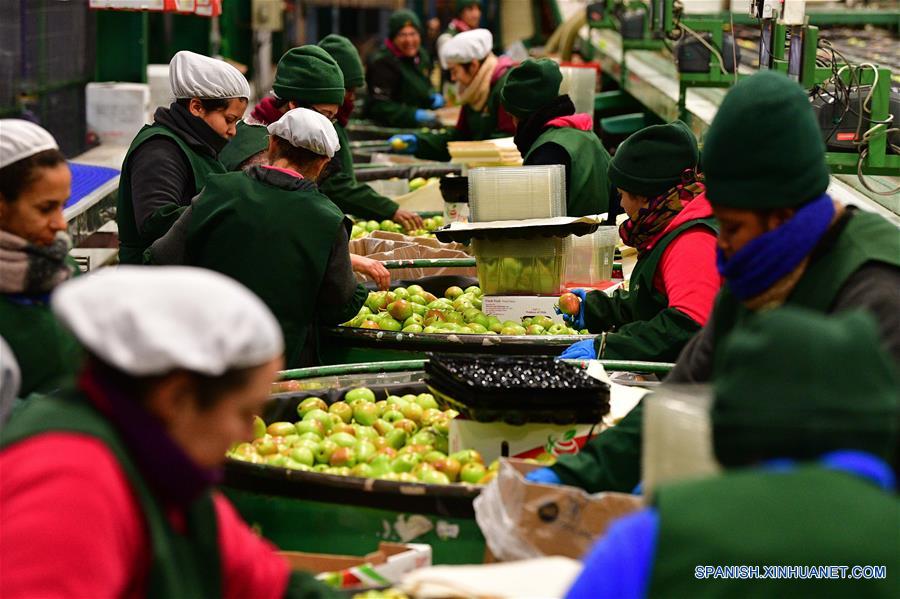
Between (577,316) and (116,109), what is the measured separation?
717 cm

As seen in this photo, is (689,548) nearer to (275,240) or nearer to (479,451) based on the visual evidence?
(479,451)

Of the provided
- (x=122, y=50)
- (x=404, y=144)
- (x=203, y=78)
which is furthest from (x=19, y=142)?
(x=122, y=50)

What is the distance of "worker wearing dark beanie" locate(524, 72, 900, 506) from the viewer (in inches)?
106

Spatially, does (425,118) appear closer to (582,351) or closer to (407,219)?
(407,219)

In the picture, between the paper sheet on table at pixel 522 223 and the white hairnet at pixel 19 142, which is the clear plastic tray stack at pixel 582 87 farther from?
the white hairnet at pixel 19 142

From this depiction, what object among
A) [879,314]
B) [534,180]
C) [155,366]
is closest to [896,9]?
[534,180]

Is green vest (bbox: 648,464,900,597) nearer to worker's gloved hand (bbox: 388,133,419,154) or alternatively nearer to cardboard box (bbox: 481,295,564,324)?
cardboard box (bbox: 481,295,564,324)

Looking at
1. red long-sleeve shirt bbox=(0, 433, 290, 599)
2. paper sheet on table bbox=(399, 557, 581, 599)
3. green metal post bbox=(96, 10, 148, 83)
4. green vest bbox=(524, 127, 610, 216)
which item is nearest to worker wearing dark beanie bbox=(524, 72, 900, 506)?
paper sheet on table bbox=(399, 557, 581, 599)

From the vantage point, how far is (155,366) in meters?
1.86

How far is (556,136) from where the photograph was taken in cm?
653

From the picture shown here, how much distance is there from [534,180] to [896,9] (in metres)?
15.1

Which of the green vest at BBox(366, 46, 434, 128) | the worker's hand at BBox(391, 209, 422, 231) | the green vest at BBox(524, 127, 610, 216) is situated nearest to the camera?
the green vest at BBox(524, 127, 610, 216)

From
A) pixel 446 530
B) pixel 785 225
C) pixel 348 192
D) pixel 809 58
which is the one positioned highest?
pixel 809 58

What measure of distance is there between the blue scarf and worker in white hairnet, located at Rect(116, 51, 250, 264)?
9.86 ft
